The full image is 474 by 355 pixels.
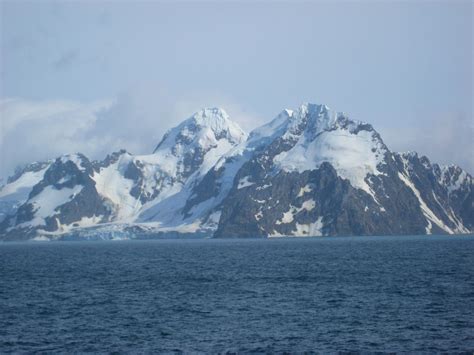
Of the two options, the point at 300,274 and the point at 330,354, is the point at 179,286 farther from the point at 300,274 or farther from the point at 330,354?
the point at 330,354

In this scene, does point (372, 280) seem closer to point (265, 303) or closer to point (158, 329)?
point (265, 303)

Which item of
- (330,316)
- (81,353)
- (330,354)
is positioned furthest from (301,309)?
(81,353)

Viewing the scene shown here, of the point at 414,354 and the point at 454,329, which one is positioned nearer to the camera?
the point at 414,354

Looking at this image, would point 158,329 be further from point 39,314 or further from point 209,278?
point 209,278

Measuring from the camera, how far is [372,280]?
144 m

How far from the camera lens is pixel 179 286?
460 feet

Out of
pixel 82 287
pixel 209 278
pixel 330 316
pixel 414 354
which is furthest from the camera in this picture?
pixel 209 278

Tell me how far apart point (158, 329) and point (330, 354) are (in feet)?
75.2

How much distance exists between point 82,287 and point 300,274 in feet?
145

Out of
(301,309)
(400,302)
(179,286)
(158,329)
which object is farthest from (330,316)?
(179,286)

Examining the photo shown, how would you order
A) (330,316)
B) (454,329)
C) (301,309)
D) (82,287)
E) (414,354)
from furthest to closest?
(82,287)
(301,309)
(330,316)
(454,329)
(414,354)

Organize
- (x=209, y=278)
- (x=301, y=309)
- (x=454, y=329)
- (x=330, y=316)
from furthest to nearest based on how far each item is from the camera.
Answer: (x=209, y=278) → (x=301, y=309) → (x=330, y=316) → (x=454, y=329)

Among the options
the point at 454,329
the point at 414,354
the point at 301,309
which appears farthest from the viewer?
the point at 301,309

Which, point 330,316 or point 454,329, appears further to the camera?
point 330,316
